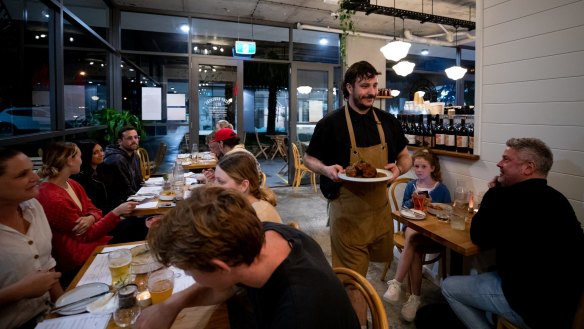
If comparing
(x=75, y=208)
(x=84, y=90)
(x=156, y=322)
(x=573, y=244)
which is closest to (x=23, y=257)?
(x=75, y=208)

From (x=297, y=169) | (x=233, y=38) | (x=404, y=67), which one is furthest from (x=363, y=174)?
(x=233, y=38)

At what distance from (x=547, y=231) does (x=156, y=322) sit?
180 centimetres

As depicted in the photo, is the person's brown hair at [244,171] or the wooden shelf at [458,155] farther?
the wooden shelf at [458,155]

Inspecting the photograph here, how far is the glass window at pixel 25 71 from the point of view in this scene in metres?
2.70

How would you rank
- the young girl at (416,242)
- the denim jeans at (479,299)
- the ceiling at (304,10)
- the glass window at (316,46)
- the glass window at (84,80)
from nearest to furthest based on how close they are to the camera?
the denim jeans at (479,299), the young girl at (416,242), the glass window at (84,80), the ceiling at (304,10), the glass window at (316,46)

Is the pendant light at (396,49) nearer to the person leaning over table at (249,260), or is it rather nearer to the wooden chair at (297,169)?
the wooden chair at (297,169)

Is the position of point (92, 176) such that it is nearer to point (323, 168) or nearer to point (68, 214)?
point (68, 214)

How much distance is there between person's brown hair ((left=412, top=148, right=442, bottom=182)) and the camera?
120 inches

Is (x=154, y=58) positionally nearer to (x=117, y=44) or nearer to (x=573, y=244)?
(x=117, y=44)

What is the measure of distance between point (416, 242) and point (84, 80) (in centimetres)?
466

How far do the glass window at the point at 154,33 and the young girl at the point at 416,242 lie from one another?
201 inches

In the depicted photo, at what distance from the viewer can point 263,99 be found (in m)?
9.90

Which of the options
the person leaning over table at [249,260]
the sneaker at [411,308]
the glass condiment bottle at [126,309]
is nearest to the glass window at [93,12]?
the glass condiment bottle at [126,309]

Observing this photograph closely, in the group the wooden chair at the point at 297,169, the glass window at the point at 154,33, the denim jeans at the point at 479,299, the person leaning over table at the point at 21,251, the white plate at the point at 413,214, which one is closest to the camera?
the person leaning over table at the point at 21,251
